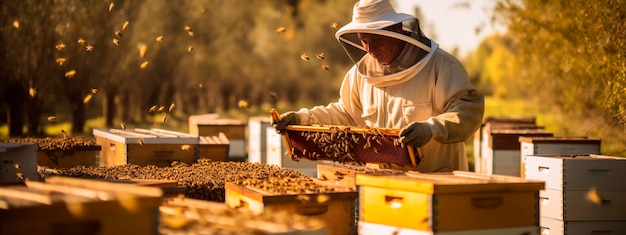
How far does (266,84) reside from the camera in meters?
44.1

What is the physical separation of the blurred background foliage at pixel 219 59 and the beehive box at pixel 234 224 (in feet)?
11.7

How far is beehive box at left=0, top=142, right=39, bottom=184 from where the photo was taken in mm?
5746

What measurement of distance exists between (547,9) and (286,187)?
34.2ft

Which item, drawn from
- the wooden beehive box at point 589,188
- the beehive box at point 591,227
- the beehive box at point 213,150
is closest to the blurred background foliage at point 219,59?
the beehive box at point 213,150

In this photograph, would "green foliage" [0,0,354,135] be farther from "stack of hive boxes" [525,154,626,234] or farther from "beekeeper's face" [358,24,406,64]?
"stack of hive boxes" [525,154,626,234]

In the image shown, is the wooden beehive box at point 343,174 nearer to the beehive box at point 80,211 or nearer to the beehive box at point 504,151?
the beehive box at point 80,211

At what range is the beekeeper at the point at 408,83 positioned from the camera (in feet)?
18.6

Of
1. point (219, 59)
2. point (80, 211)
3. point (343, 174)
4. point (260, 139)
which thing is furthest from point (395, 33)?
point (219, 59)

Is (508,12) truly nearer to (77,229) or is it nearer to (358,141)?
(358,141)

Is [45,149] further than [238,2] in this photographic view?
No

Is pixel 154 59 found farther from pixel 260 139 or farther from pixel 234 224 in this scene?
pixel 234 224

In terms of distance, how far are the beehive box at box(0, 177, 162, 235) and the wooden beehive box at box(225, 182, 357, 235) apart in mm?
1006

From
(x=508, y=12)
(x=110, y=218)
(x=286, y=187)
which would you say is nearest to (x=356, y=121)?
(x=286, y=187)

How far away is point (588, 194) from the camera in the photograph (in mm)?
6605
